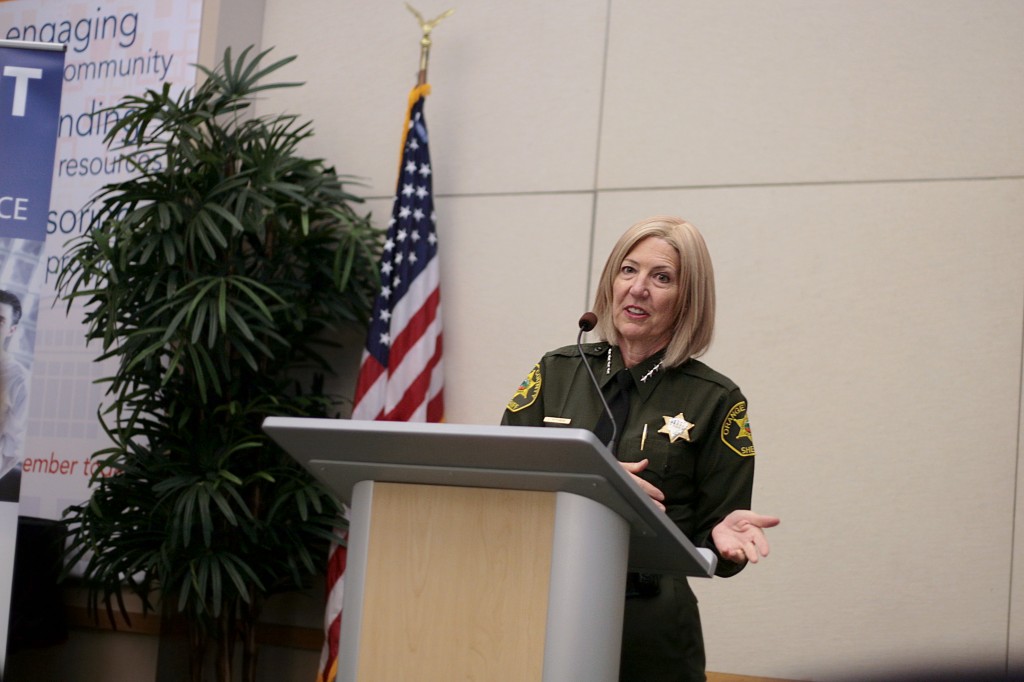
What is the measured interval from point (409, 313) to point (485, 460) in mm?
3025

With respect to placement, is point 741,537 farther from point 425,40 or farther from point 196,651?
point 425,40

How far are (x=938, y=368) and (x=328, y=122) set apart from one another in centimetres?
270

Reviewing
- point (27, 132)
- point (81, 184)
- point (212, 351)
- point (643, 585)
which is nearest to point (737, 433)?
point (643, 585)

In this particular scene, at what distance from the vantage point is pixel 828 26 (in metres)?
4.13

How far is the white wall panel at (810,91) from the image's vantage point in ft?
12.7

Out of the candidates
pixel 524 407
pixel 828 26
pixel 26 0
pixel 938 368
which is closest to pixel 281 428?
pixel 524 407

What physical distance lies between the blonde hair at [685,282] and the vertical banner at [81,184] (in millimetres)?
3268

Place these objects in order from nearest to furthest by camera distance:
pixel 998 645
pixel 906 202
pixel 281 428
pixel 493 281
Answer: pixel 281 428, pixel 998 645, pixel 906 202, pixel 493 281

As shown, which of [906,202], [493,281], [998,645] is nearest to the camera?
[998,645]

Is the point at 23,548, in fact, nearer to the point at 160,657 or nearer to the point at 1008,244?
the point at 160,657

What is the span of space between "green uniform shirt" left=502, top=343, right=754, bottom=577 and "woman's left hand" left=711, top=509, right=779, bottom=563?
0.45 ft

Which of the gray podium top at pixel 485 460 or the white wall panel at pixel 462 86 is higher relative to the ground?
the white wall panel at pixel 462 86

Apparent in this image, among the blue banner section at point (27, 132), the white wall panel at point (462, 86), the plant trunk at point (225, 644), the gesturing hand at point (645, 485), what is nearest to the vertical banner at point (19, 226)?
the blue banner section at point (27, 132)

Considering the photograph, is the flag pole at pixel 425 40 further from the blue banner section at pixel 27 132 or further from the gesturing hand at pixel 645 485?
the gesturing hand at pixel 645 485
